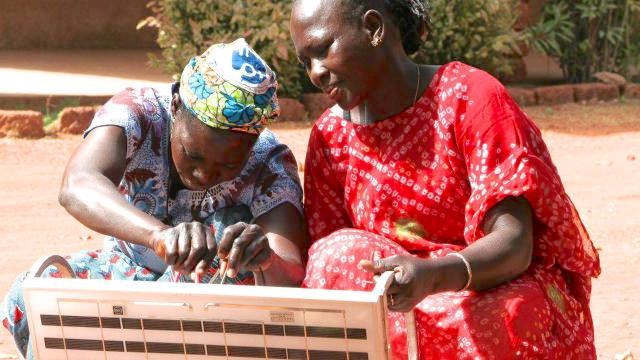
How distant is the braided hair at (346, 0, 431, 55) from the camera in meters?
3.02

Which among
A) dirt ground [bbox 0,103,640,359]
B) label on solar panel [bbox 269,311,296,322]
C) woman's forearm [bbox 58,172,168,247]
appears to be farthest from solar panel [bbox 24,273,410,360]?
dirt ground [bbox 0,103,640,359]

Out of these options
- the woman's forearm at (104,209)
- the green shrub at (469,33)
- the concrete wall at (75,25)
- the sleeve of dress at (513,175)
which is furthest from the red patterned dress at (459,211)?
the concrete wall at (75,25)

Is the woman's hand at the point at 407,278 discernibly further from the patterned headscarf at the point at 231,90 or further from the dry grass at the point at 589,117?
the dry grass at the point at 589,117

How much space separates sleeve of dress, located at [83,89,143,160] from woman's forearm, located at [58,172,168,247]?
187 mm

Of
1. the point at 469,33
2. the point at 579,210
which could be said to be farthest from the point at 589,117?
the point at 579,210

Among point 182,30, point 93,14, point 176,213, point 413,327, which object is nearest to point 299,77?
point 182,30

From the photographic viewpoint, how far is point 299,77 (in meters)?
9.87

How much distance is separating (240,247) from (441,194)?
70 cm

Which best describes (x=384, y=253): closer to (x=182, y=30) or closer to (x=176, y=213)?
(x=176, y=213)

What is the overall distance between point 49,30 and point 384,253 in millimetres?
10931

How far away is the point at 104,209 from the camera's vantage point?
2.87 m

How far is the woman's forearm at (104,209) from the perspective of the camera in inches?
109

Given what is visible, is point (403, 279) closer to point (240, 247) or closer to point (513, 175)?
point (240, 247)

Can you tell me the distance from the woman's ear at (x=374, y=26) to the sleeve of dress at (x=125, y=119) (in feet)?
2.27
